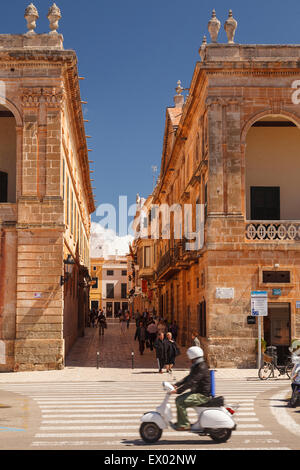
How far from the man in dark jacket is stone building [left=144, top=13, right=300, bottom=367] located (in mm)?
13227

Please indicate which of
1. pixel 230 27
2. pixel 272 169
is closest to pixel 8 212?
pixel 272 169

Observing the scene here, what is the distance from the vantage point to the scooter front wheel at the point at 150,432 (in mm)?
9711

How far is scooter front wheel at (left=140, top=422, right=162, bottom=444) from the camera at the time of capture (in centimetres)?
971

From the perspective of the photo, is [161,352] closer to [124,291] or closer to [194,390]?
[194,390]

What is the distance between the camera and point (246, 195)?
26.6 metres

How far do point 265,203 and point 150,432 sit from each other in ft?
59.3

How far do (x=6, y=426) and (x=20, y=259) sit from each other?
479 inches

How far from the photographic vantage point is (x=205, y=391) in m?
10.2

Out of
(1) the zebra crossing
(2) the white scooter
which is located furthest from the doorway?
(2) the white scooter

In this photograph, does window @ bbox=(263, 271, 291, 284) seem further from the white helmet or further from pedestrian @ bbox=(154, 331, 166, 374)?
the white helmet

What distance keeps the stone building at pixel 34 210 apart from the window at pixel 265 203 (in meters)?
8.12

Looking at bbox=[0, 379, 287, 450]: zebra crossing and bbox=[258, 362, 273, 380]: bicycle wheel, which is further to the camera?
bbox=[258, 362, 273, 380]: bicycle wheel

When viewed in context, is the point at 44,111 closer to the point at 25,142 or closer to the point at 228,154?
the point at 25,142

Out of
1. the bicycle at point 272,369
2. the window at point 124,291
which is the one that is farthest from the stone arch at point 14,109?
the window at point 124,291
